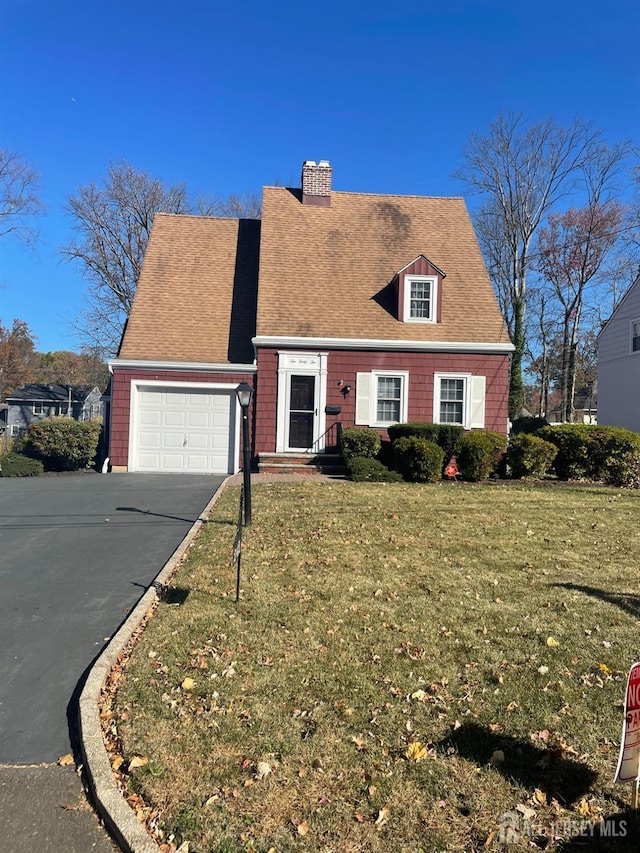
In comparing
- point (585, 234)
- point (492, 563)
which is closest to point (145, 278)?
point (492, 563)

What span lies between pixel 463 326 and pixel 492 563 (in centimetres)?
1054

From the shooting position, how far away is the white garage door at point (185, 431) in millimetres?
15344

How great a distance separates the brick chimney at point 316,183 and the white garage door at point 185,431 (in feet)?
24.5

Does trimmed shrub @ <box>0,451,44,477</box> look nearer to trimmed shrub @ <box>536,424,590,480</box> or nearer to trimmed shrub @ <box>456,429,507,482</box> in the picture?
trimmed shrub @ <box>456,429,507,482</box>

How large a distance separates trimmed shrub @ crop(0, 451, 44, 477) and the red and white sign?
1547 cm

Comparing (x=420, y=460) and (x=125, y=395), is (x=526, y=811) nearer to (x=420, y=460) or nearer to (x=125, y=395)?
(x=420, y=460)

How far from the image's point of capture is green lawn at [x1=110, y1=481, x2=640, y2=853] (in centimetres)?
251

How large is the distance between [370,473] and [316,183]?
416 inches

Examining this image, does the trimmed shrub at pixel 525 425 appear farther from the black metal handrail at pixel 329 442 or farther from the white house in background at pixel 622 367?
the black metal handrail at pixel 329 442

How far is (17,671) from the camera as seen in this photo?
393 centimetres

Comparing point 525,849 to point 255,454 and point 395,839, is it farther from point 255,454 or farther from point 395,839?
point 255,454

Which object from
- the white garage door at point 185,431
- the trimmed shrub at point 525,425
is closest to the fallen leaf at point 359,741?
the white garage door at point 185,431

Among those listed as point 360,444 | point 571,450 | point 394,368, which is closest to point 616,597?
point 571,450

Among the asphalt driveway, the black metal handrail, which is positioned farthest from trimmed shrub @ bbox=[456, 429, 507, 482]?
the asphalt driveway
